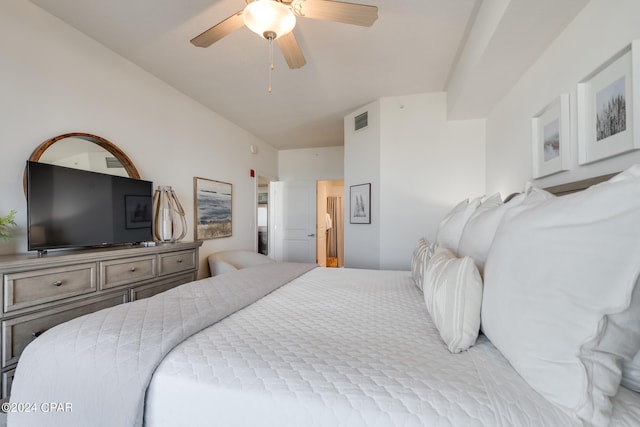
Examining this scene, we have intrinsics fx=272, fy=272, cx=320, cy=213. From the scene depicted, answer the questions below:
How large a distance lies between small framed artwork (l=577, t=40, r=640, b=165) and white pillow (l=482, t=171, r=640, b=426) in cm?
79

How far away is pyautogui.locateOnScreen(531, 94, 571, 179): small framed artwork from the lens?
4.93ft

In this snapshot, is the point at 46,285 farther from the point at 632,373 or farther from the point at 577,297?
the point at 632,373

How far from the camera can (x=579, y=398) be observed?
1.87 feet

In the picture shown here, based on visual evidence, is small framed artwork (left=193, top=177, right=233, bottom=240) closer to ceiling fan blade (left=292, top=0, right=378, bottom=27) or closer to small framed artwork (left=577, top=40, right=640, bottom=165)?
ceiling fan blade (left=292, top=0, right=378, bottom=27)

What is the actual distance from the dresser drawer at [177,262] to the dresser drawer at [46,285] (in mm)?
591

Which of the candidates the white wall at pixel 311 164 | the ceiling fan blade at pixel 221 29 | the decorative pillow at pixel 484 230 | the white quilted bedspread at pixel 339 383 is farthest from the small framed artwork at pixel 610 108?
the white wall at pixel 311 164

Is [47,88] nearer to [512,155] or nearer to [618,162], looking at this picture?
[618,162]

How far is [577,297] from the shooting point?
1.92ft

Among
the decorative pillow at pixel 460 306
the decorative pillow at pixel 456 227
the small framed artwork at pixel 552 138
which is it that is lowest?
the decorative pillow at pixel 460 306

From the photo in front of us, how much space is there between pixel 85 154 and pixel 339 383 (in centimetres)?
254

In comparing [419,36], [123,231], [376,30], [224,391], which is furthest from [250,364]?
[419,36]

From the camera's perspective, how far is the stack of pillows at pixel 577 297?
0.55 m

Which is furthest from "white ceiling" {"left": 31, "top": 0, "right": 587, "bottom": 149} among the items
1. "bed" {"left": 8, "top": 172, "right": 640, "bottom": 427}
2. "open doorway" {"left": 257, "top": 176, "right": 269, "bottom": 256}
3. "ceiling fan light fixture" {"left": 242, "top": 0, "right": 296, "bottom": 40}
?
"open doorway" {"left": 257, "top": 176, "right": 269, "bottom": 256}

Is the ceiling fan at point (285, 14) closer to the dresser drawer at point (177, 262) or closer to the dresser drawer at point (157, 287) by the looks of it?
the dresser drawer at point (177, 262)
